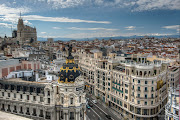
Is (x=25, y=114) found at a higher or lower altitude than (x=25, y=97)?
lower

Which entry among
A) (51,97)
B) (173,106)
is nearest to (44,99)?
(51,97)

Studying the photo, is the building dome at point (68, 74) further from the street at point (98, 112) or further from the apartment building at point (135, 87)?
the street at point (98, 112)

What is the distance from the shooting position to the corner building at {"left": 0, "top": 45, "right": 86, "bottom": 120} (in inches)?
1646

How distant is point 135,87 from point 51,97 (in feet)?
102

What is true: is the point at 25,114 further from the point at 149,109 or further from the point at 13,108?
the point at 149,109

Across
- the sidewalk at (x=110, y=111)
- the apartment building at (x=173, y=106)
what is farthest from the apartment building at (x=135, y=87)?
the apartment building at (x=173, y=106)

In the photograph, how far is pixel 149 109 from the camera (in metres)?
61.8

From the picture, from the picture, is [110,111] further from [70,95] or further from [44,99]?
[70,95]

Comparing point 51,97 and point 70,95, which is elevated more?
point 70,95

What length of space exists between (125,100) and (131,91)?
431 cm

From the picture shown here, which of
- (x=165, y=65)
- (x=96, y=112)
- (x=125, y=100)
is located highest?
(x=165, y=65)

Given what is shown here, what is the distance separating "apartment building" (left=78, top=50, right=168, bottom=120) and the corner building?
25.1 meters

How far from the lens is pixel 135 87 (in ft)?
207

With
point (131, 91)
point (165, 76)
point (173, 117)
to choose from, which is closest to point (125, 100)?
point (131, 91)
